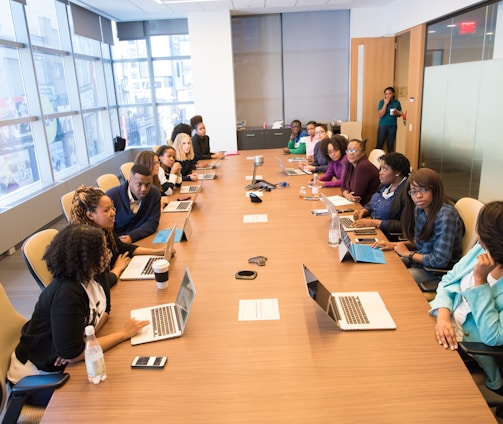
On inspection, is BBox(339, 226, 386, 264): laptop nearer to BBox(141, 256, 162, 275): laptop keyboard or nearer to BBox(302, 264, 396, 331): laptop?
BBox(302, 264, 396, 331): laptop

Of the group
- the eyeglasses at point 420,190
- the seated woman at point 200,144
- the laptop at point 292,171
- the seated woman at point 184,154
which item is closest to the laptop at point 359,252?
the eyeglasses at point 420,190

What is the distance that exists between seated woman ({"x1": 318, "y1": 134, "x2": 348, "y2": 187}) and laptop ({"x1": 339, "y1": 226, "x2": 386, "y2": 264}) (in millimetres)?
1905

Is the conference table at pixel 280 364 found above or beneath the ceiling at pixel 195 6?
beneath

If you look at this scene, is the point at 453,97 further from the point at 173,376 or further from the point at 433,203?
the point at 173,376

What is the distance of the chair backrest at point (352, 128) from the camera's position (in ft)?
28.1

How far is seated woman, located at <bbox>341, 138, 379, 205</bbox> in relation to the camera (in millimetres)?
3906

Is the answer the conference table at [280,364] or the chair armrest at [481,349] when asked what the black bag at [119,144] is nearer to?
the conference table at [280,364]

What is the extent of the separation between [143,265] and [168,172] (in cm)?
246

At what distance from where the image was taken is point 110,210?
243 cm

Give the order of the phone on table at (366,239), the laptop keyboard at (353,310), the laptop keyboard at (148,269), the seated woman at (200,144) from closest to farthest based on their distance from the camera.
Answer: the laptop keyboard at (353,310)
the laptop keyboard at (148,269)
the phone on table at (366,239)
the seated woman at (200,144)

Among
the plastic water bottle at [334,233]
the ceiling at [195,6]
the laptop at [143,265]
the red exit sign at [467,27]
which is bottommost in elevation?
the laptop at [143,265]

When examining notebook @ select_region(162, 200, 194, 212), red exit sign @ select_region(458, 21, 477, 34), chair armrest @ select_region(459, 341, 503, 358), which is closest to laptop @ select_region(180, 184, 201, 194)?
notebook @ select_region(162, 200, 194, 212)

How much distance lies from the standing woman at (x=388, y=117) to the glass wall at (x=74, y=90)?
4.21 m

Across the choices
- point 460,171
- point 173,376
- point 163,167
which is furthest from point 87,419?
point 460,171
